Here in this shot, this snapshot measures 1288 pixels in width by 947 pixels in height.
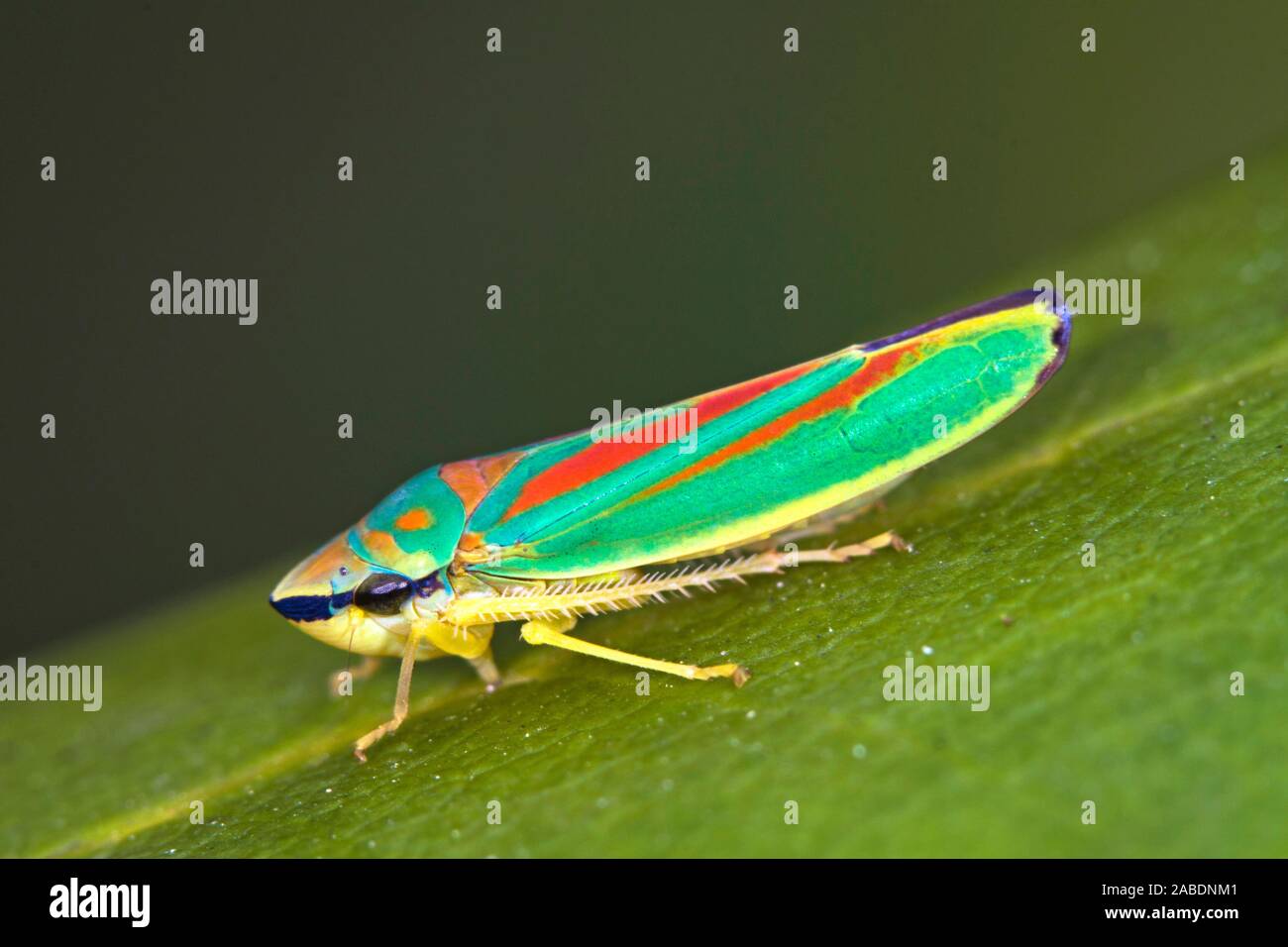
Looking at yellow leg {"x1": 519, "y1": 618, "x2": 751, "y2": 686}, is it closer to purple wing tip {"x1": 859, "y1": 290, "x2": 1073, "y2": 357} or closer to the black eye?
the black eye

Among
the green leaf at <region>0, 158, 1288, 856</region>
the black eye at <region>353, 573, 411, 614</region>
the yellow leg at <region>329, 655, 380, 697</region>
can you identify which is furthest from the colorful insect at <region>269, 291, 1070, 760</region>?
the yellow leg at <region>329, 655, 380, 697</region>

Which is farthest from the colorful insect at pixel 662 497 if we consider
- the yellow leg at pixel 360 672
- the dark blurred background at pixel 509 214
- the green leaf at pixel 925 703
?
the dark blurred background at pixel 509 214

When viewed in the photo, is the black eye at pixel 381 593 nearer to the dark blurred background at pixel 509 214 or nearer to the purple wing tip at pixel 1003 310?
the purple wing tip at pixel 1003 310

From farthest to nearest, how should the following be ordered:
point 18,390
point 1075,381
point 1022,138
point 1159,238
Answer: point 1022,138 → point 18,390 → point 1159,238 → point 1075,381

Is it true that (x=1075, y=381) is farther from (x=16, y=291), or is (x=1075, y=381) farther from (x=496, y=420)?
(x=16, y=291)
